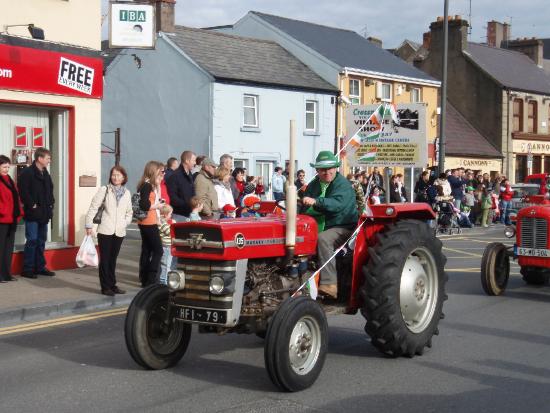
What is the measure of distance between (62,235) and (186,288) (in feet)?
25.7

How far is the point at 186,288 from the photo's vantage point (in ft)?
22.0

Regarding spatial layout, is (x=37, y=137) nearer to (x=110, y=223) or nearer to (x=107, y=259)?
(x=110, y=223)

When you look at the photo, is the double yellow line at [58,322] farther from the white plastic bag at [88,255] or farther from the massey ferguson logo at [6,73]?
the massey ferguson logo at [6,73]

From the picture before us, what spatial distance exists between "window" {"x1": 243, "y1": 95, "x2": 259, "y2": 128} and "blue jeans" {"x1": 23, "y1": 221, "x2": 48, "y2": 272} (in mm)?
19196

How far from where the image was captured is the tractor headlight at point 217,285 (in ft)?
21.0

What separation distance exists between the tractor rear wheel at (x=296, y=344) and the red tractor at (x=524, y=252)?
17.9ft

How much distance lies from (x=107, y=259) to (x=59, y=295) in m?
0.81

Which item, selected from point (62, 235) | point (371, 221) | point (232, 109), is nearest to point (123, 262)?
point (62, 235)

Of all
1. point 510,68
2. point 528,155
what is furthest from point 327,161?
point 510,68

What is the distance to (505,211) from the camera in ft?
89.9

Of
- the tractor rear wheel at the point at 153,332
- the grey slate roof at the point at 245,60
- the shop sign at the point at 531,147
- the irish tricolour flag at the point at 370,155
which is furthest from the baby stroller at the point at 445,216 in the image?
the shop sign at the point at 531,147

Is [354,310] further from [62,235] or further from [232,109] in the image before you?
[232,109]

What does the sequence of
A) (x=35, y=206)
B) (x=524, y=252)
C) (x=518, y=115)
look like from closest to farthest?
(x=524, y=252) < (x=35, y=206) < (x=518, y=115)

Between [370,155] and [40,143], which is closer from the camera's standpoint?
[40,143]
